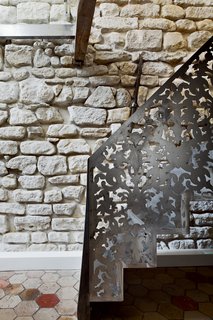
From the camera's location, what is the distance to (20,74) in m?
2.28

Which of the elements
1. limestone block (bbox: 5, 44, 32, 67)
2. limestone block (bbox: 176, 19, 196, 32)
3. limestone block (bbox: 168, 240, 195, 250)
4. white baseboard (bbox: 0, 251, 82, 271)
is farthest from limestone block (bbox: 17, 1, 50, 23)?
limestone block (bbox: 168, 240, 195, 250)

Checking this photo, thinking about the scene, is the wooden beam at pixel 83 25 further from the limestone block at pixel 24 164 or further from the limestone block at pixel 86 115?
the limestone block at pixel 24 164

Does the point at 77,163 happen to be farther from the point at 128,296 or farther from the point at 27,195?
the point at 128,296

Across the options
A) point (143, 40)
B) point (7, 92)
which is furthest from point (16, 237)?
point (143, 40)

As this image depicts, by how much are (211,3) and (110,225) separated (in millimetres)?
2179

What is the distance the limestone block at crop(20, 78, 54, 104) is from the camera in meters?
2.28

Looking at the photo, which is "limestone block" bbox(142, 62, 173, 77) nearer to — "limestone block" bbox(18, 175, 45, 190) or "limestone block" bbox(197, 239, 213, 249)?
"limestone block" bbox(18, 175, 45, 190)

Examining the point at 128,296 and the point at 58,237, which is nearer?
the point at 128,296

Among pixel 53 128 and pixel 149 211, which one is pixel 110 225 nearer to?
pixel 149 211

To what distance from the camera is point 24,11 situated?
2.27 m

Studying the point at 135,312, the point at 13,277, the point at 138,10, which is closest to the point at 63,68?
the point at 138,10

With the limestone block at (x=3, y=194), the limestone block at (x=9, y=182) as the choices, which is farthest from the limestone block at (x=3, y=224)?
the limestone block at (x=9, y=182)

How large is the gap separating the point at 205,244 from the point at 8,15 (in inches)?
104

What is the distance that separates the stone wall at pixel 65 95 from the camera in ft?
7.50
